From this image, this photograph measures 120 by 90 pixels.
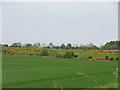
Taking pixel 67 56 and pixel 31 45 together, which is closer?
pixel 67 56

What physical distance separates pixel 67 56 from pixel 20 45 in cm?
431

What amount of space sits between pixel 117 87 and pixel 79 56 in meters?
8.90

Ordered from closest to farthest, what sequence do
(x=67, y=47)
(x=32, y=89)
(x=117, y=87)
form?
(x=117, y=87) < (x=32, y=89) < (x=67, y=47)

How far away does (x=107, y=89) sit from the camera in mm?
2039

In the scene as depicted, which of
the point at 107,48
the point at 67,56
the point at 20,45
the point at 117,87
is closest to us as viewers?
the point at 117,87

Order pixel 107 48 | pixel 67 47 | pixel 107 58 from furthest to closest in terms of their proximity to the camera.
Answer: pixel 67 47, pixel 107 48, pixel 107 58

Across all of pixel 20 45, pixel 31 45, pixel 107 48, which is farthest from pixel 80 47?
pixel 20 45

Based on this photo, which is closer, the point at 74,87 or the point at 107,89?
the point at 107,89

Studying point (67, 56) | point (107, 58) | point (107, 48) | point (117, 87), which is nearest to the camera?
point (117, 87)

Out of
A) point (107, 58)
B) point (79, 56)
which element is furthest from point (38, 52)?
point (107, 58)

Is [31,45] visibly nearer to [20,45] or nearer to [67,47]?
[20,45]

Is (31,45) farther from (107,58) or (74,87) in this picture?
(74,87)

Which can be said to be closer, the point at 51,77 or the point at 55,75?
the point at 51,77

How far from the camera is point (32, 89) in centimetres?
232
